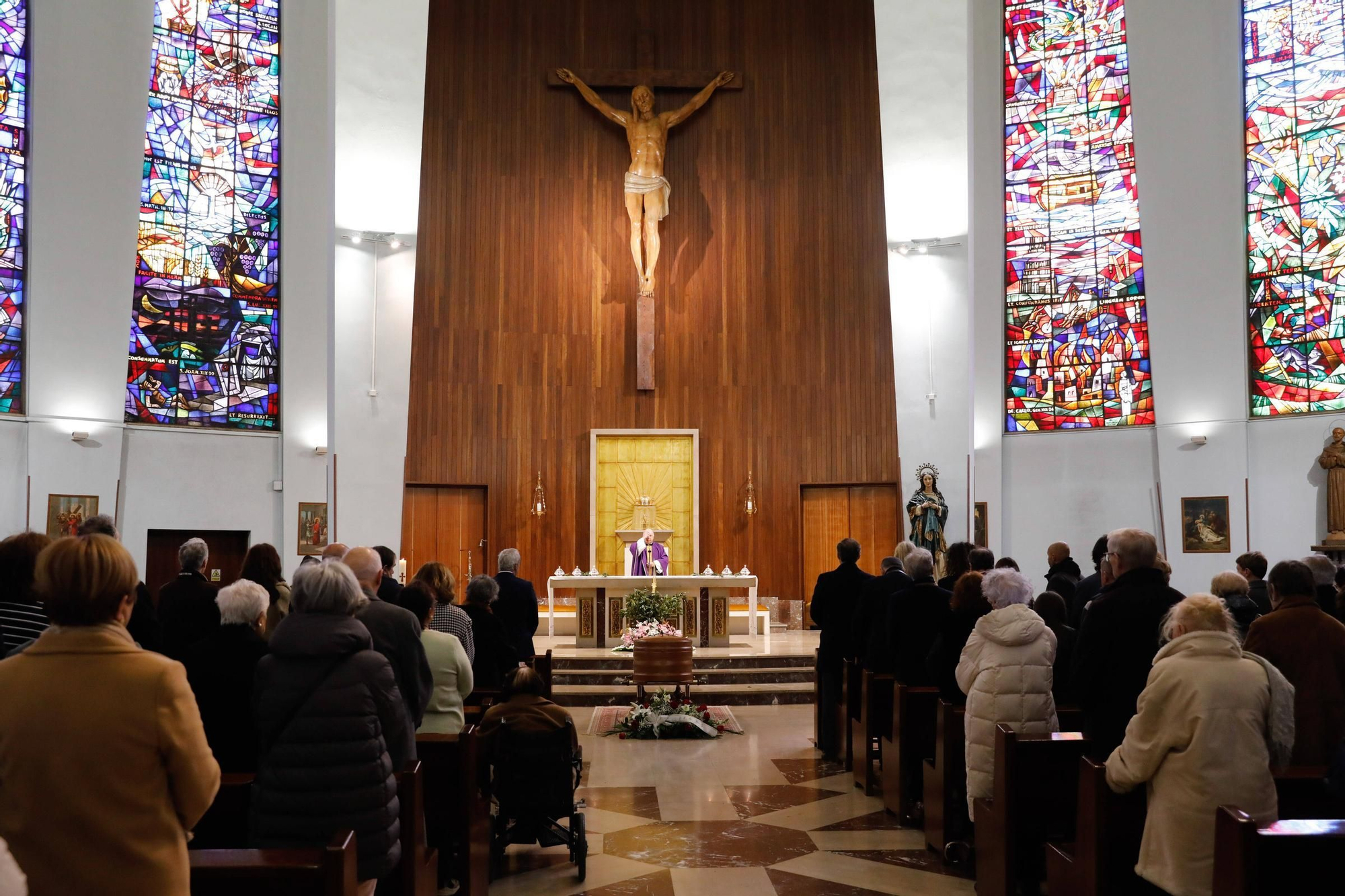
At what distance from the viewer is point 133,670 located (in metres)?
2.07

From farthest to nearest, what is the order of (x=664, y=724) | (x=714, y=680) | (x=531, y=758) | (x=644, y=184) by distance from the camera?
(x=644, y=184), (x=714, y=680), (x=664, y=724), (x=531, y=758)

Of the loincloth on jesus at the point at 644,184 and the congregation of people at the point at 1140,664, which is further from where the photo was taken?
the loincloth on jesus at the point at 644,184

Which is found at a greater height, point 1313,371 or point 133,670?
point 1313,371

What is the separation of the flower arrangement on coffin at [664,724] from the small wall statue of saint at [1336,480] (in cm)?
661

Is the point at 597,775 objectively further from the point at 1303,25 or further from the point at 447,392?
the point at 1303,25

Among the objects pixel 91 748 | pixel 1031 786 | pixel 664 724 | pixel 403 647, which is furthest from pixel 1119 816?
pixel 664 724

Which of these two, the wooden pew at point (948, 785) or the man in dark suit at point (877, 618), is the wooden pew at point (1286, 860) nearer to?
the wooden pew at point (948, 785)

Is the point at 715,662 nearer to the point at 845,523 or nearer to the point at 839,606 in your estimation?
the point at 839,606

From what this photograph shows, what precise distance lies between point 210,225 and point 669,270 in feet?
19.2

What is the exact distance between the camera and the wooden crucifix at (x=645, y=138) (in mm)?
15180

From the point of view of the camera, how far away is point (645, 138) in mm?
15305

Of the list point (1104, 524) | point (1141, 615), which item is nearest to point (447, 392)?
point (1104, 524)

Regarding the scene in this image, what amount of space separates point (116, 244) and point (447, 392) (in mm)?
4442

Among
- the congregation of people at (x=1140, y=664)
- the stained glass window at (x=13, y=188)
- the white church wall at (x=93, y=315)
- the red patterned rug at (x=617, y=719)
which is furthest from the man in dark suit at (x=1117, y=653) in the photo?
the stained glass window at (x=13, y=188)
